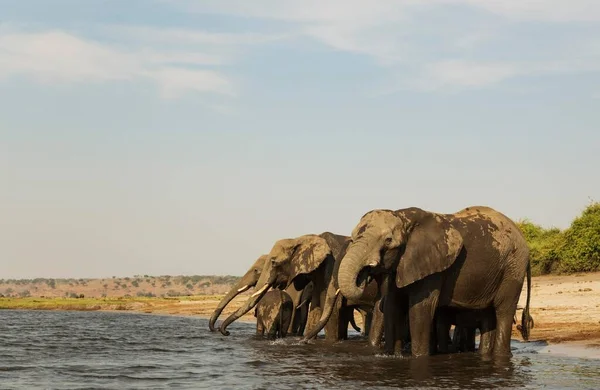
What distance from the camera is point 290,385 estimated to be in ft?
50.8

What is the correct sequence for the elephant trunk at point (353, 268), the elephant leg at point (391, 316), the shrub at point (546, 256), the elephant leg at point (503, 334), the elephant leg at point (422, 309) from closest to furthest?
the elephant trunk at point (353, 268) → the elephant leg at point (422, 309) → the elephant leg at point (391, 316) → the elephant leg at point (503, 334) → the shrub at point (546, 256)

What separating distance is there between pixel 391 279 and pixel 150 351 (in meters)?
8.12

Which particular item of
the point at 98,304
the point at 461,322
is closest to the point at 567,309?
the point at 461,322

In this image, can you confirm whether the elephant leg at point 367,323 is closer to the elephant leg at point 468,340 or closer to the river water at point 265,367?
the river water at point 265,367

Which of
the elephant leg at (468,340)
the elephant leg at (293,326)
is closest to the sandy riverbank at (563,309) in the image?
→ the elephant leg at (468,340)

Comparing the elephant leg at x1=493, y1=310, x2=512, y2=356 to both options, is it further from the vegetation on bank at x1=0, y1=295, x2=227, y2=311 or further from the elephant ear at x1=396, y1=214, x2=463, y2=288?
the vegetation on bank at x1=0, y1=295, x2=227, y2=311

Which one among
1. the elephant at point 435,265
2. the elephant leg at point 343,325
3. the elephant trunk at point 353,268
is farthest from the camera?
the elephant leg at point 343,325

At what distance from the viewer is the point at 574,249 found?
39281 mm

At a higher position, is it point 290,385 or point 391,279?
point 391,279

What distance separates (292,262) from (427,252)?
24.1ft

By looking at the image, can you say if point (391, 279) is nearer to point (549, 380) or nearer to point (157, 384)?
point (549, 380)

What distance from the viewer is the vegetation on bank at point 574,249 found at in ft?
127

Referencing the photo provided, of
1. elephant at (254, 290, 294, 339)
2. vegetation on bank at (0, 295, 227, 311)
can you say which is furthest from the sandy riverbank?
vegetation on bank at (0, 295, 227, 311)

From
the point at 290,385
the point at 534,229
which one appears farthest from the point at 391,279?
the point at 534,229
